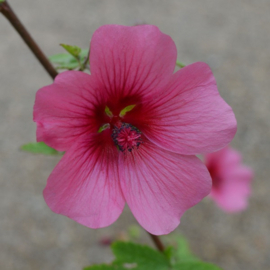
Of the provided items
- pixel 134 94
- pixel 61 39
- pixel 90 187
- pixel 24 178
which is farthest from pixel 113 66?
pixel 61 39

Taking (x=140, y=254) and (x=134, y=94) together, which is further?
(x=140, y=254)

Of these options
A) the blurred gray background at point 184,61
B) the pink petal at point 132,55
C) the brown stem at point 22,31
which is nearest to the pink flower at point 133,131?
the pink petal at point 132,55

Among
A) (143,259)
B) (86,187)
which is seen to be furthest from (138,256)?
(86,187)

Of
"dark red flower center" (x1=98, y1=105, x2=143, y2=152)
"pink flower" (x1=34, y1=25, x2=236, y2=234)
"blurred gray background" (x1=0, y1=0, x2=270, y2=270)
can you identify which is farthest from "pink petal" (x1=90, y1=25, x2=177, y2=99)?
"blurred gray background" (x1=0, y1=0, x2=270, y2=270)

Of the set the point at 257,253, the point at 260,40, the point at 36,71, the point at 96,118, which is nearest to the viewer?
the point at 96,118

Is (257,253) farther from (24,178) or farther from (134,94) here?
(134,94)

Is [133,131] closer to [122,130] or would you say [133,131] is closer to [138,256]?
[122,130]
